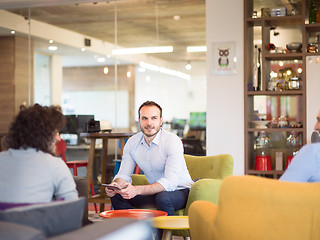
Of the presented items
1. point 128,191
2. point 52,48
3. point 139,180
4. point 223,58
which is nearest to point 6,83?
point 52,48

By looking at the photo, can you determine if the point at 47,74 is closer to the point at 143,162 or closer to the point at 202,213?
the point at 143,162

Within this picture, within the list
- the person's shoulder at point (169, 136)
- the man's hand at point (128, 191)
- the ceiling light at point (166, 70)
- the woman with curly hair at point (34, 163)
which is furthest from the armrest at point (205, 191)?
the ceiling light at point (166, 70)

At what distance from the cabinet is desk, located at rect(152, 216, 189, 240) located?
2.86 meters

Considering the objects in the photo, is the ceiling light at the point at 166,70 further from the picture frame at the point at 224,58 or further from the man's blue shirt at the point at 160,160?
the man's blue shirt at the point at 160,160

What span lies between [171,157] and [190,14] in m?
3.22

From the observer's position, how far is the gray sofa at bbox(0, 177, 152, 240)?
1777 mm

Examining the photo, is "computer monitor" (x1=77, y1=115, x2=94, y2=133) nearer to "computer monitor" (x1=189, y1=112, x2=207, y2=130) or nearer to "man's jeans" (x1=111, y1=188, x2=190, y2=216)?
"computer monitor" (x1=189, y1=112, x2=207, y2=130)

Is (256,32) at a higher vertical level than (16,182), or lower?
higher

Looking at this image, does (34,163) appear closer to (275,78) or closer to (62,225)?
(62,225)

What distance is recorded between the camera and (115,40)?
23.2ft

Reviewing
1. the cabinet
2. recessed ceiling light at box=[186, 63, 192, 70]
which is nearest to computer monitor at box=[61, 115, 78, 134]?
recessed ceiling light at box=[186, 63, 192, 70]

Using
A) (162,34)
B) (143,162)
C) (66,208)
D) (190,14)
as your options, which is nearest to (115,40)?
(162,34)

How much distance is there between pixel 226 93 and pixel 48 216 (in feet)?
14.3

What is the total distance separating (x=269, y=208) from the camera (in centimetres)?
232
